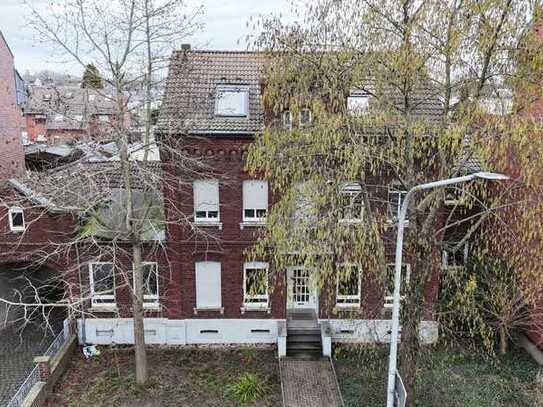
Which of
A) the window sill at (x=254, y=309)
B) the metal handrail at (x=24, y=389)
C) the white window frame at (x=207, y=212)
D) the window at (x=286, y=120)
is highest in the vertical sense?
the window at (x=286, y=120)

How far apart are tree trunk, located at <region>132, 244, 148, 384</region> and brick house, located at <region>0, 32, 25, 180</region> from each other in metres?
10.1

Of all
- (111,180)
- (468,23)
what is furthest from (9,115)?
(468,23)

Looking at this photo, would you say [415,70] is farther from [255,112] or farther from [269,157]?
[255,112]

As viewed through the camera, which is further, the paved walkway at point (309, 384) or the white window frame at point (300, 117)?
the paved walkway at point (309, 384)

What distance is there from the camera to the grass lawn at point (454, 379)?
14.7 metres

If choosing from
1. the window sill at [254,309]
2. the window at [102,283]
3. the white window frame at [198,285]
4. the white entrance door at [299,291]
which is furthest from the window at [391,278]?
the window at [102,283]

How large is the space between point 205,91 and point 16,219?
8.19 meters

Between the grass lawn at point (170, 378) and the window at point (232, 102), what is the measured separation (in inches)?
346

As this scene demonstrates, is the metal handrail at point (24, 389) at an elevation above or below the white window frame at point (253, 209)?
below

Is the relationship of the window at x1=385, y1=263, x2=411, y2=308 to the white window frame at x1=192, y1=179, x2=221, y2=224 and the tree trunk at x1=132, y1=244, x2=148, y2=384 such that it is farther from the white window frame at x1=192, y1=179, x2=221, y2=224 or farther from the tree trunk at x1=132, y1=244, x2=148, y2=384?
the tree trunk at x1=132, y1=244, x2=148, y2=384

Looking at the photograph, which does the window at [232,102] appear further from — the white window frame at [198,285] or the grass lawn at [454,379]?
the grass lawn at [454,379]

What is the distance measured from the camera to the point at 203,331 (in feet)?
59.6

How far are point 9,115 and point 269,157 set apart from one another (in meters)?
17.3

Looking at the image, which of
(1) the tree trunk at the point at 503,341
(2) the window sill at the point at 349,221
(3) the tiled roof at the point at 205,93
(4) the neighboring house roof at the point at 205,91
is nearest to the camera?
(2) the window sill at the point at 349,221
